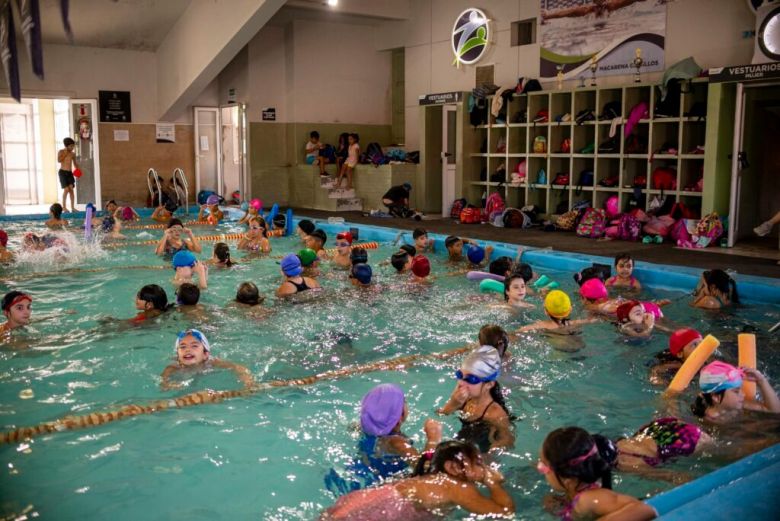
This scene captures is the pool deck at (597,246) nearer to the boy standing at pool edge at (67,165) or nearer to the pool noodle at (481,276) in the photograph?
the pool noodle at (481,276)

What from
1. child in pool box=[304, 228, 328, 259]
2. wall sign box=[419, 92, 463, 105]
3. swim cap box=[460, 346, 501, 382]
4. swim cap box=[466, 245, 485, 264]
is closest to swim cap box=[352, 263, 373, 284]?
child in pool box=[304, 228, 328, 259]

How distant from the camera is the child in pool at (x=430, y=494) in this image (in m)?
3.44

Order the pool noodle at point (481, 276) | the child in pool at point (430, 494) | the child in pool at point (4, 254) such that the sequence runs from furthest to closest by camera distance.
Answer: the child in pool at point (4, 254)
the pool noodle at point (481, 276)
the child in pool at point (430, 494)

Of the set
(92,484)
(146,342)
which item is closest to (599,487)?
(92,484)

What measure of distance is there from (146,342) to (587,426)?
406 centimetres

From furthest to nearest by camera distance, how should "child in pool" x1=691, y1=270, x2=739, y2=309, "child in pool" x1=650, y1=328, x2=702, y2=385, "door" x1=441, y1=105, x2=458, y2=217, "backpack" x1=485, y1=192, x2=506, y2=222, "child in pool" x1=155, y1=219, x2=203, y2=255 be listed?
"door" x1=441, y1=105, x2=458, y2=217, "backpack" x1=485, y1=192, x2=506, y2=222, "child in pool" x1=155, y1=219, x2=203, y2=255, "child in pool" x1=691, y1=270, x2=739, y2=309, "child in pool" x1=650, y1=328, x2=702, y2=385

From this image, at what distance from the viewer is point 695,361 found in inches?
184

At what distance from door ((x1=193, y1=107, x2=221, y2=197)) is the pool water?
11.2m

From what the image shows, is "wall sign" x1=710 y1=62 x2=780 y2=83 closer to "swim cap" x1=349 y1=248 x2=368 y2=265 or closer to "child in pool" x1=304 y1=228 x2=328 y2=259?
"swim cap" x1=349 y1=248 x2=368 y2=265

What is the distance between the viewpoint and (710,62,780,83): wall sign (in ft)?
34.5

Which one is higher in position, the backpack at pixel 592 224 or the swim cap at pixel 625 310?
the backpack at pixel 592 224

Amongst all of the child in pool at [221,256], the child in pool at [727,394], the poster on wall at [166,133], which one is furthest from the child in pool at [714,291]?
the poster on wall at [166,133]

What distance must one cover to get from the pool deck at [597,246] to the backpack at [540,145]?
182 cm

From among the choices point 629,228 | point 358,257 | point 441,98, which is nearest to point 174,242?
point 358,257
